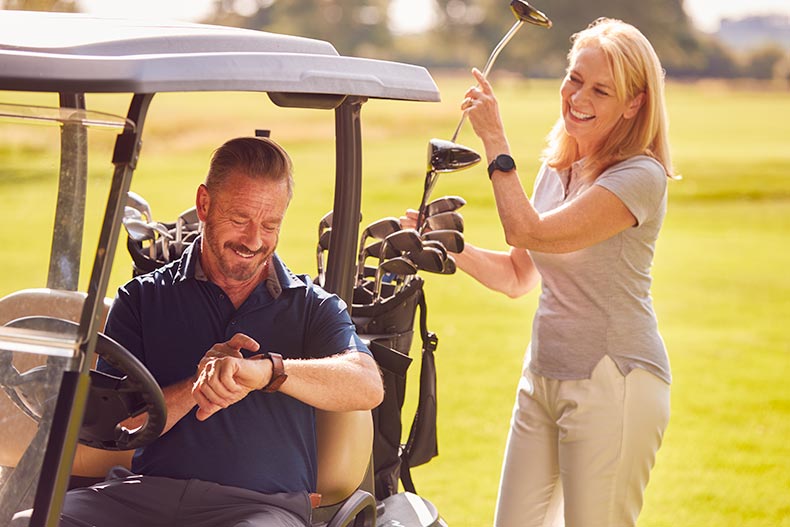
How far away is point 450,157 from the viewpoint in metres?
3.28

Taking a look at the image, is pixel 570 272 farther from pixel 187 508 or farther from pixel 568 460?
pixel 187 508

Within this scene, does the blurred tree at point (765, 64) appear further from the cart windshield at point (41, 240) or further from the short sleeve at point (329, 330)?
the cart windshield at point (41, 240)

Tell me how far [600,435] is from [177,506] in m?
1.08

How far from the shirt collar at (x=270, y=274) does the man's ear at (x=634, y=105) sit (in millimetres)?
931

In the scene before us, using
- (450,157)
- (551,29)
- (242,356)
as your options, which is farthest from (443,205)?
(551,29)

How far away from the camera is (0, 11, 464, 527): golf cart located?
2.01 meters

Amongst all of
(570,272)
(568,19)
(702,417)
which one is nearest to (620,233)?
(570,272)

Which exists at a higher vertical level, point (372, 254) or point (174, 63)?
point (174, 63)

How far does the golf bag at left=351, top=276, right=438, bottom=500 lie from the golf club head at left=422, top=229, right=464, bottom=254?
183 mm

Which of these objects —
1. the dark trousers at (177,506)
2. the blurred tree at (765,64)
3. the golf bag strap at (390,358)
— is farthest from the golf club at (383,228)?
the blurred tree at (765,64)

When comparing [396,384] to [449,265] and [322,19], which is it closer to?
[449,265]

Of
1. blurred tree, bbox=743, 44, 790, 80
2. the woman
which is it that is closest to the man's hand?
the woman

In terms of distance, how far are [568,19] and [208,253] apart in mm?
70585

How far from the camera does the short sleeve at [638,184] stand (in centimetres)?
302
